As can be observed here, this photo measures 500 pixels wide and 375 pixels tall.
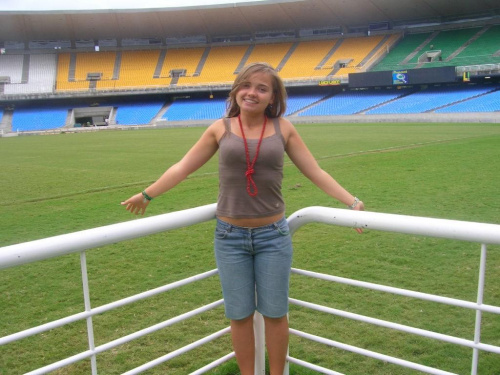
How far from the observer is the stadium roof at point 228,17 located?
126 ft

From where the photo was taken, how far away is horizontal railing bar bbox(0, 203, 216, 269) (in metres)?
1.55

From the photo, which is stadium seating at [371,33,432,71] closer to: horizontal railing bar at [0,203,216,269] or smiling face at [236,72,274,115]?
smiling face at [236,72,274,115]

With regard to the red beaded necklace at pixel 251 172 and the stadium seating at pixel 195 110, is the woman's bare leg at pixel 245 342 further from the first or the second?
the stadium seating at pixel 195 110

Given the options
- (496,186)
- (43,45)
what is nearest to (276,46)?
(43,45)

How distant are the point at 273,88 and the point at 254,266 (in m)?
0.79

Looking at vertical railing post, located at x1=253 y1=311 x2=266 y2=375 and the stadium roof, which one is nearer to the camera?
vertical railing post, located at x1=253 y1=311 x2=266 y2=375

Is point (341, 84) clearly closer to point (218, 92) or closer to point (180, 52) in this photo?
point (218, 92)

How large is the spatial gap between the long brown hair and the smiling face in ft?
0.05

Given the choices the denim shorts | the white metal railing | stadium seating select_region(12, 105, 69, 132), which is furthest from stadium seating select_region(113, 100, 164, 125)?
the white metal railing

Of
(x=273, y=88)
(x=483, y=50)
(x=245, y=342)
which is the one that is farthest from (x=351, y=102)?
(x=245, y=342)

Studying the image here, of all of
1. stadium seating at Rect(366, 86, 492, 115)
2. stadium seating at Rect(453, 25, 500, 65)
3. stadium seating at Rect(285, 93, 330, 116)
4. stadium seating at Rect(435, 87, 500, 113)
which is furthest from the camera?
stadium seating at Rect(285, 93, 330, 116)

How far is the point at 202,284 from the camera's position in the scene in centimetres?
461

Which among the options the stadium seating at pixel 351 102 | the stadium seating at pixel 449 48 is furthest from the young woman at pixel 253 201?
the stadium seating at pixel 449 48

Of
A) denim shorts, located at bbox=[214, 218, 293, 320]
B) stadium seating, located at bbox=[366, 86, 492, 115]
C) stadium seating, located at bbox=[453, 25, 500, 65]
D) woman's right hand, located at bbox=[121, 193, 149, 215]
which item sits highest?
stadium seating, located at bbox=[453, 25, 500, 65]
